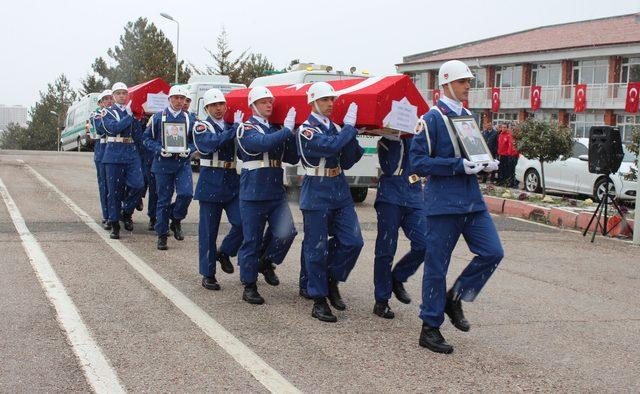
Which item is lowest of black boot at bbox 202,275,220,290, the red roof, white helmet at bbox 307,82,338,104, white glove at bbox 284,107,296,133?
black boot at bbox 202,275,220,290

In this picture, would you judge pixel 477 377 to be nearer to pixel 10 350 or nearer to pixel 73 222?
pixel 10 350

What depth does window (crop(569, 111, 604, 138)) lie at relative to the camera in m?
47.8

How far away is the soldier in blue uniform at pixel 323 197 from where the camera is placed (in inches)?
253

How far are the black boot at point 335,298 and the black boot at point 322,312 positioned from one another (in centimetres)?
30

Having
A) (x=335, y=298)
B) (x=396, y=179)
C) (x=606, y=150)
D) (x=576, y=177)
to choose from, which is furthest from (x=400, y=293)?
(x=576, y=177)

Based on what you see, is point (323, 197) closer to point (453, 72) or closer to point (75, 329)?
point (453, 72)

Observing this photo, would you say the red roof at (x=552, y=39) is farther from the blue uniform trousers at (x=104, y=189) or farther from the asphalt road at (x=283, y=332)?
the asphalt road at (x=283, y=332)

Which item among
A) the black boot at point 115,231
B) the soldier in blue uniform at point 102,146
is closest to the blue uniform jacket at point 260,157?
the black boot at point 115,231

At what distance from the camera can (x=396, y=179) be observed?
6641 millimetres

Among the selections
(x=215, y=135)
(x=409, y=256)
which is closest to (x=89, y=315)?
(x=215, y=135)

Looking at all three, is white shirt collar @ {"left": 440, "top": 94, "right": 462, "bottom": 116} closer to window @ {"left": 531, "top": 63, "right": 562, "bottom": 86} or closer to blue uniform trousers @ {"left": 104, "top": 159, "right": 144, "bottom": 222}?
blue uniform trousers @ {"left": 104, "top": 159, "right": 144, "bottom": 222}

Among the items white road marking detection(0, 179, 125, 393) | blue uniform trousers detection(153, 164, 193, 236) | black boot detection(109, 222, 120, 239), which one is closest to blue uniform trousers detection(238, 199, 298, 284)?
white road marking detection(0, 179, 125, 393)

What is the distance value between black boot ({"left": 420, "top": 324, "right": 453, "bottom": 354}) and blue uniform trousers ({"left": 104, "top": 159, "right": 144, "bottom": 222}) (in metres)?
6.10

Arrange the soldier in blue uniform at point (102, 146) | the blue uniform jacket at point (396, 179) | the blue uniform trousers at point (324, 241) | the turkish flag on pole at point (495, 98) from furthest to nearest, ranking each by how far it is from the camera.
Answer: the turkish flag on pole at point (495, 98) → the soldier in blue uniform at point (102, 146) → the blue uniform jacket at point (396, 179) → the blue uniform trousers at point (324, 241)
